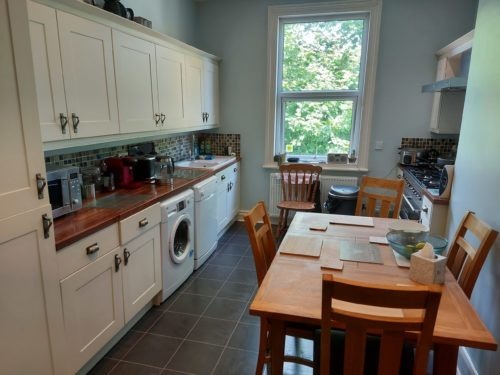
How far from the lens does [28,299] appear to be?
4.63 ft

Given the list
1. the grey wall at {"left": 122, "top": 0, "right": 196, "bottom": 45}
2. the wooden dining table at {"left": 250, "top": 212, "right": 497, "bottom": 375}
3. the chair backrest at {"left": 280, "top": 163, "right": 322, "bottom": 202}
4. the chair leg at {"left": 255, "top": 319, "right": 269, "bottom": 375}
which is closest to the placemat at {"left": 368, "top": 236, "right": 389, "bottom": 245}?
the wooden dining table at {"left": 250, "top": 212, "right": 497, "bottom": 375}

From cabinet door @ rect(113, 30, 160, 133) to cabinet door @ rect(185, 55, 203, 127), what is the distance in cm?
61

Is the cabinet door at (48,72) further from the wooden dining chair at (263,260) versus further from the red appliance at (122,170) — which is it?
the wooden dining chair at (263,260)

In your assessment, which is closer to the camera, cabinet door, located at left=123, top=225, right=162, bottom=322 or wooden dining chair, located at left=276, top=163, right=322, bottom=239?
cabinet door, located at left=123, top=225, right=162, bottom=322

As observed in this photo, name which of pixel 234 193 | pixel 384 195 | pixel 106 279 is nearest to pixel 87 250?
pixel 106 279

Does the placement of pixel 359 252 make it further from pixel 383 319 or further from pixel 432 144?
pixel 432 144

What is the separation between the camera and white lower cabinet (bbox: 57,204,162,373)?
168 centimetres

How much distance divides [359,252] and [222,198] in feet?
7.37

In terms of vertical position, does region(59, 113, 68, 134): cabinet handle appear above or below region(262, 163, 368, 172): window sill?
above

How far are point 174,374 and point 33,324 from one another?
84 cm

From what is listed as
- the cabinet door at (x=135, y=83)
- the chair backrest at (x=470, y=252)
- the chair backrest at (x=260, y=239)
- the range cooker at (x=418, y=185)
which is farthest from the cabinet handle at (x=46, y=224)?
the range cooker at (x=418, y=185)

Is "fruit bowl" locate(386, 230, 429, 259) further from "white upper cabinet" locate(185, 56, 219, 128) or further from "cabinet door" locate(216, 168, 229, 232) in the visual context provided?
"white upper cabinet" locate(185, 56, 219, 128)

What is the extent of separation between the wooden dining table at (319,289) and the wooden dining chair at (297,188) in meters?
1.73

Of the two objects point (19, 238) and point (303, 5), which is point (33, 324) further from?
point (303, 5)
